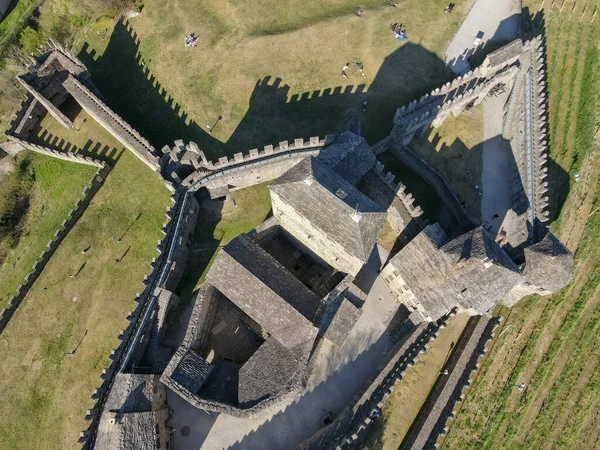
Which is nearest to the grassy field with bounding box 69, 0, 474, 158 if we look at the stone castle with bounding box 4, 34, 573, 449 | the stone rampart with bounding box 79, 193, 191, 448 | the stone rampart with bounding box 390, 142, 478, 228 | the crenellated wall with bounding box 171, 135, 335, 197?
the stone rampart with bounding box 390, 142, 478, 228

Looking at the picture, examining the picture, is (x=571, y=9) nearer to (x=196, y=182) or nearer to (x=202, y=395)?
(x=196, y=182)

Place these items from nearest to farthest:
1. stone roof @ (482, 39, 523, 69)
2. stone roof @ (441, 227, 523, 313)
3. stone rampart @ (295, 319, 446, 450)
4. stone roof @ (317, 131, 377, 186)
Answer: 1. stone roof @ (441, 227, 523, 313)
2. stone rampart @ (295, 319, 446, 450)
3. stone roof @ (317, 131, 377, 186)
4. stone roof @ (482, 39, 523, 69)

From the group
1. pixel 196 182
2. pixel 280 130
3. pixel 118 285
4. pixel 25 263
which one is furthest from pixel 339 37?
pixel 25 263

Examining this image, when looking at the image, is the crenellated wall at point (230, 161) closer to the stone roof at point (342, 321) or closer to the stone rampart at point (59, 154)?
the stone rampart at point (59, 154)

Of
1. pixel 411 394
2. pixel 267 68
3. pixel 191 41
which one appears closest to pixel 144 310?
pixel 411 394

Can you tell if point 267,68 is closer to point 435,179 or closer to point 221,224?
point 221,224

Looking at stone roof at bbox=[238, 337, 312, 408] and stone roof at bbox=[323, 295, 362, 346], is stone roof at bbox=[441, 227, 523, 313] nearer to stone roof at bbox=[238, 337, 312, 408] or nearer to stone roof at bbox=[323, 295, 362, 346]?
stone roof at bbox=[323, 295, 362, 346]
